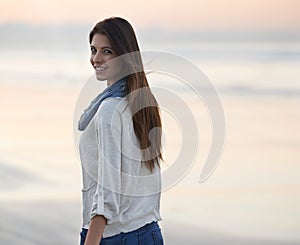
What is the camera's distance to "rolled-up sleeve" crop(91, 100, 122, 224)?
1655 mm

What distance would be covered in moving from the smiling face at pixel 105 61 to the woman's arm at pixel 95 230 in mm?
335

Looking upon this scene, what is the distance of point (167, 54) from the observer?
1830mm

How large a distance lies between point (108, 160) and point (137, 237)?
8.9 inches

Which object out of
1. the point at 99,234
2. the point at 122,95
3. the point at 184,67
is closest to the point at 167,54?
the point at 184,67

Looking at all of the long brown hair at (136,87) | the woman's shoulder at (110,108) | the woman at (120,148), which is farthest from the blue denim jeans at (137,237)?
the woman's shoulder at (110,108)

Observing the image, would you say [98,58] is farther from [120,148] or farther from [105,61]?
[120,148]

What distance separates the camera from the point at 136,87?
171 centimetres

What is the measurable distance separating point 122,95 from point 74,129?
0.22 m

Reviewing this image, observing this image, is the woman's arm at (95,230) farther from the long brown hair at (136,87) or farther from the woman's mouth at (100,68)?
the woman's mouth at (100,68)

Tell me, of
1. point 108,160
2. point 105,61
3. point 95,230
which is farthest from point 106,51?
point 95,230

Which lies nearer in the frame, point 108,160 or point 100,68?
point 108,160

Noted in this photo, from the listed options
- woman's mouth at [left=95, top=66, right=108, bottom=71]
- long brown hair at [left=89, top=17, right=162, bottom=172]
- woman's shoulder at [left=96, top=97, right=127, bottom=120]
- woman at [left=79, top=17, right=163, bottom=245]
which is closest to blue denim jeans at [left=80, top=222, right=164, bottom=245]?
woman at [left=79, top=17, right=163, bottom=245]

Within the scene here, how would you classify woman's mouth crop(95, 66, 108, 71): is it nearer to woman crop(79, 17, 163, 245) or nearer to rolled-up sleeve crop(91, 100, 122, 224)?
woman crop(79, 17, 163, 245)

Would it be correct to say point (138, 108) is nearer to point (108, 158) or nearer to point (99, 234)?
point (108, 158)
